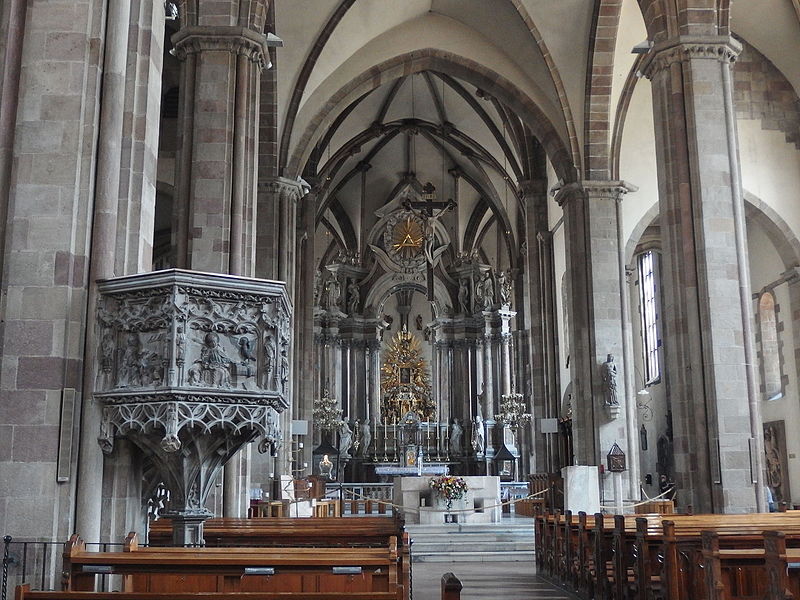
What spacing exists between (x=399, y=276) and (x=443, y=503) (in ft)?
57.5

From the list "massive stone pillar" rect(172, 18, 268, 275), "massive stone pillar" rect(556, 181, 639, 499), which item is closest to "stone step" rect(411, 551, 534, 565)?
"massive stone pillar" rect(556, 181, 639, 499)

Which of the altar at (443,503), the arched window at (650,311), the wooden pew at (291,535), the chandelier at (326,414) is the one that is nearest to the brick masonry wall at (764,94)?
the arched window at (650,311)

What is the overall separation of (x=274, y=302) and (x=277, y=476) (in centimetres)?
1234

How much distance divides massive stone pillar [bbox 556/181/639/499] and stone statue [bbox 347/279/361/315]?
15572 mm

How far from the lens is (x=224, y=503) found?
12.5 meters

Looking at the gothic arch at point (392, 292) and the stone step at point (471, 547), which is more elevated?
the gothic arch at point (392, 292)

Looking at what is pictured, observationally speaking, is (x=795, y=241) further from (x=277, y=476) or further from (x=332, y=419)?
(x=332, y=419)

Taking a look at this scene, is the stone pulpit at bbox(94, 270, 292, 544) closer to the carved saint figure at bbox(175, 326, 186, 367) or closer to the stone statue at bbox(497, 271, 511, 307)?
the carved saint figure at bbox(175, 326, 186, 367)

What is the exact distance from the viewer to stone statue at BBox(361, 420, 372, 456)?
32594mm

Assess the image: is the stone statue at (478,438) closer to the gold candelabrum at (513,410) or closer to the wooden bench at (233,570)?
the gold candelabrum at (513,410)

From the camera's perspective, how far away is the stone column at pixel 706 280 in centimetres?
1156

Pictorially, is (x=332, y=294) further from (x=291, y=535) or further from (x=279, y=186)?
(x=291, y=535)

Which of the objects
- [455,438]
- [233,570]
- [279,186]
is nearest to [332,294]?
[455,438]

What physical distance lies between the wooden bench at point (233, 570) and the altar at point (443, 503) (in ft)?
39.3
